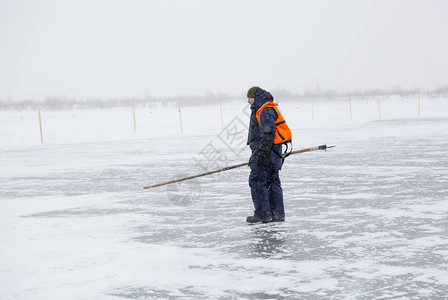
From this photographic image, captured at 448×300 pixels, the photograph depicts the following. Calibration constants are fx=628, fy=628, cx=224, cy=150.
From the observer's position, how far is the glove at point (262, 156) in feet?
26.7

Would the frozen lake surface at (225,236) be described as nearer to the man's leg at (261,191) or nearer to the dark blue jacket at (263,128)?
the man's leg at (261,191)

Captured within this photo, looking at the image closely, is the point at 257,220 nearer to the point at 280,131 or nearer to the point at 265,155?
the point at 265,155

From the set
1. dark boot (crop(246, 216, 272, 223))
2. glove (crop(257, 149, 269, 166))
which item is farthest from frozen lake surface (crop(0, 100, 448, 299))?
glove (crop(257, 149, 269, 166))

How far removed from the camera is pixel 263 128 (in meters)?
8.07

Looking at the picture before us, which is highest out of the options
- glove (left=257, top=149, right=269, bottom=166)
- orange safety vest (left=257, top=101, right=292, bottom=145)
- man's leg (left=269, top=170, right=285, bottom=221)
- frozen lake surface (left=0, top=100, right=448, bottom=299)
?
orange safety vest (left=257, top=101, right=292, bottom=145)

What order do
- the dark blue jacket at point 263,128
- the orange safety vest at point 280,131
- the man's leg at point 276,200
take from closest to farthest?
the dark blue jacket at point 263,128, the orange safety vest at point 280,131, the man's leg at point 276,200

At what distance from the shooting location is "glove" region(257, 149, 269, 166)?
26.7 feet

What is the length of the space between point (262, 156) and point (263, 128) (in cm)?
37

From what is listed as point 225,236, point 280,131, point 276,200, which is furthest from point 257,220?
point 280,131

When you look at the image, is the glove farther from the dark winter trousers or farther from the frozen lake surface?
the frozen lake surface

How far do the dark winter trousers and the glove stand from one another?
0.14 metres

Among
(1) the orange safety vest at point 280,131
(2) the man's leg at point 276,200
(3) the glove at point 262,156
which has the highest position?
(1) the orange safety vest at point 280,131

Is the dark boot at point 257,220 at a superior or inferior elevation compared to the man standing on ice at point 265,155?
inferior

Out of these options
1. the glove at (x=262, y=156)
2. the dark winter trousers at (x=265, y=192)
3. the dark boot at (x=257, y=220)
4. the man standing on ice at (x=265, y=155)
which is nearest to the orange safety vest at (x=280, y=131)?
the man standing on ice at (x=265, y=155)
